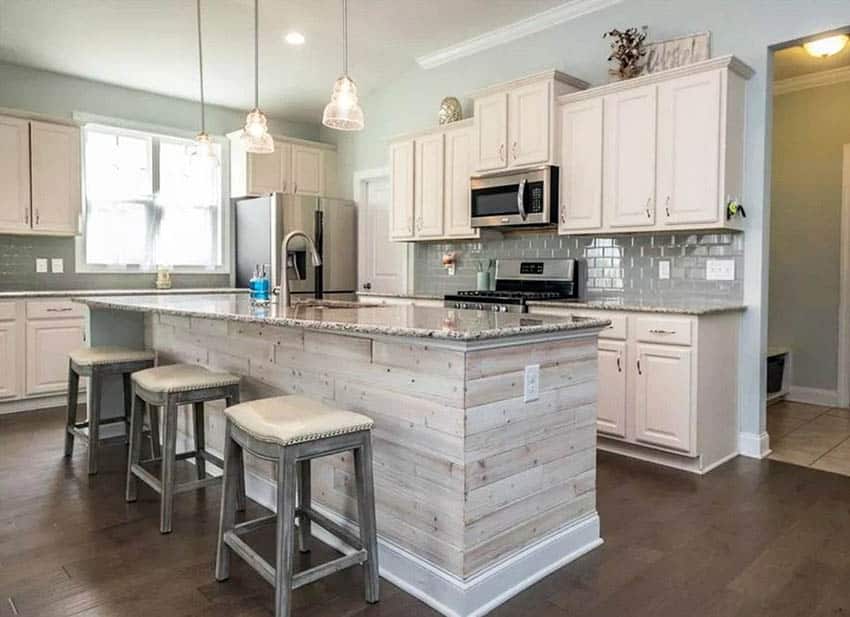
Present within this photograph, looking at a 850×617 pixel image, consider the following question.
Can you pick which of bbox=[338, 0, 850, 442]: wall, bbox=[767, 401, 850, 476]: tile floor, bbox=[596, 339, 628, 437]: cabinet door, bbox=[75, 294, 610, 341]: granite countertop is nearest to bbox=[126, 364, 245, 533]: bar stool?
bbox=[75, 294, 610, 341]: granite countertop

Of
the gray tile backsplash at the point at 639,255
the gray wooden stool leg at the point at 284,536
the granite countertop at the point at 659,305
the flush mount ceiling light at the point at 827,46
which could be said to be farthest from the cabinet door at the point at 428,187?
the gray wooden stool leg at the point at 284,536

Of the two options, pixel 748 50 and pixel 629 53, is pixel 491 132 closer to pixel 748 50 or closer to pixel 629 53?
pixel 629 53

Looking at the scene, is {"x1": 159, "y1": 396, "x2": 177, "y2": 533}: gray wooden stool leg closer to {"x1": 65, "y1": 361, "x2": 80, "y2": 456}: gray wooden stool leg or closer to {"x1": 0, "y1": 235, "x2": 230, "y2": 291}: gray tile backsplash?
{"x1": 65, "y1": 361, "x2": 80, "y2": 456}: gray wooden stool leg

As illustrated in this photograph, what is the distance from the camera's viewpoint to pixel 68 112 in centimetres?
529

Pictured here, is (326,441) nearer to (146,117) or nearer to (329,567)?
(329,567)

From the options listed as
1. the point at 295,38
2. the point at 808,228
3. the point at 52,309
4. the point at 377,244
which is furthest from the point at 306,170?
the point at 808,228

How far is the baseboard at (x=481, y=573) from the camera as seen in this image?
1.94 metres

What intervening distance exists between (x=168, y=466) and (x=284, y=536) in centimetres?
95

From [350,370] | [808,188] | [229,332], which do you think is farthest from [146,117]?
[808,188]

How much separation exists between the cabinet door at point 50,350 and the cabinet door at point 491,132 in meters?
3.46

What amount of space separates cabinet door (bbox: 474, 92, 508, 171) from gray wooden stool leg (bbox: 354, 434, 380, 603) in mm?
2994

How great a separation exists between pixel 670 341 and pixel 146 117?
4.98 m

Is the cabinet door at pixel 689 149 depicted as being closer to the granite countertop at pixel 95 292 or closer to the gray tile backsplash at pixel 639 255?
the gray tile backsplash at pixel 639 255

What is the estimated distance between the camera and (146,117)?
18.8 ft
